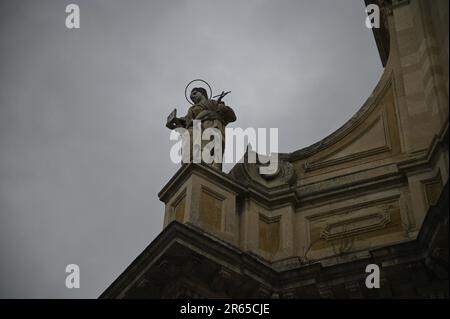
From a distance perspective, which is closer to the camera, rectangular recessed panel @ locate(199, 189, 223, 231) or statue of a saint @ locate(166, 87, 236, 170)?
rectangular recessed panel @ locate(199, 189, 223, 231)

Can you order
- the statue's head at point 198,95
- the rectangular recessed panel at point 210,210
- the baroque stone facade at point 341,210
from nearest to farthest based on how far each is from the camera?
the baroque stone facade at point 341,210
the rectangular recessed panel at point 210,210
the statue's head at point 198,95

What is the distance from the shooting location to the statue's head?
15.2 m

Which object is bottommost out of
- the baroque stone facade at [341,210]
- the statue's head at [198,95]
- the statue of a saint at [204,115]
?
the baroque stone facade at [341,210]

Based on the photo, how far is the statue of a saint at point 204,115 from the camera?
14.7m

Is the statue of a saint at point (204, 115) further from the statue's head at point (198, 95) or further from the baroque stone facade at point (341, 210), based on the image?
the baroque stone facade at point (341, 210)

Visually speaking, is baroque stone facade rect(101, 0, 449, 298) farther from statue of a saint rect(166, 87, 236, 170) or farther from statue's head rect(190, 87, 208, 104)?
statue's head rect(190, 87, 208, 104)

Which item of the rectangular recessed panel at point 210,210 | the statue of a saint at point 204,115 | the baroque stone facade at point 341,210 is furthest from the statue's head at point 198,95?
the rectangular recessed panel at point 210,210

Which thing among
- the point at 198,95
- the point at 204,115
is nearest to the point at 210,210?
the point at 204,115

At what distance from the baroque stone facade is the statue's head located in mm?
1284

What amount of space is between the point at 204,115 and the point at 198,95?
2.03 ft

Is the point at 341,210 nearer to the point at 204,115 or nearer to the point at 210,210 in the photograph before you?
the point at 210,210

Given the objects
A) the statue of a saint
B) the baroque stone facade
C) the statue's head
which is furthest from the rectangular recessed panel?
the statue's head

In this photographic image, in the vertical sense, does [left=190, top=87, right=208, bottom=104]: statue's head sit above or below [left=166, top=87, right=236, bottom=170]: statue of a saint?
above

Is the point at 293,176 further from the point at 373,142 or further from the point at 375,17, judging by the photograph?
the point at 375,17
